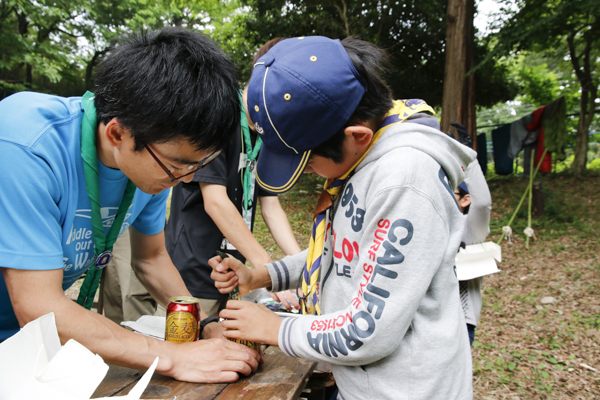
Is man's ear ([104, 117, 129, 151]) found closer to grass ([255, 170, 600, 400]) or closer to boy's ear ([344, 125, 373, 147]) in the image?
boy's ear ([344, 125, 373, 147])

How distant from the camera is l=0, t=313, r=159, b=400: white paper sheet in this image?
99cm

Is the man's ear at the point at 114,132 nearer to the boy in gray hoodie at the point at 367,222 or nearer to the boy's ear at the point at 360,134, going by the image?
the boy in gray hoodie at the point at 367,222

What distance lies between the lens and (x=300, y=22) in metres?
10.2

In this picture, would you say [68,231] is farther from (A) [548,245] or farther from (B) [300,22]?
(B) [300,22]

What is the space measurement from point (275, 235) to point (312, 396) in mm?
1209

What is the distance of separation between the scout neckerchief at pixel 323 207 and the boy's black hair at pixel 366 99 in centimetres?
5

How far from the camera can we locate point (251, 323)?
1.38m

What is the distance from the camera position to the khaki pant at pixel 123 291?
3344 millimetres

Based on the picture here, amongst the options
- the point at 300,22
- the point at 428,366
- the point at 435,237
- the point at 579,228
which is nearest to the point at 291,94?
the point at 435,237

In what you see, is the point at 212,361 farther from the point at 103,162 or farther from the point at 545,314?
the point at 545,314

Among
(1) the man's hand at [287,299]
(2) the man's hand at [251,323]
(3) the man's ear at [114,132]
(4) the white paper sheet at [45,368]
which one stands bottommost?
(1) the man's hand at [287,299]

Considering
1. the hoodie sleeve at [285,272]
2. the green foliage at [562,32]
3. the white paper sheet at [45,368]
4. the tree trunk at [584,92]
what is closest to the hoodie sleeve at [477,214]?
the hoodie sleeve at [285,272]

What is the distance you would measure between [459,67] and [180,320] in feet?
23.7

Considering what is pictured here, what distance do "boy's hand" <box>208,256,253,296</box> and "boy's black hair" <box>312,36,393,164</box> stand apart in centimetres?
65
